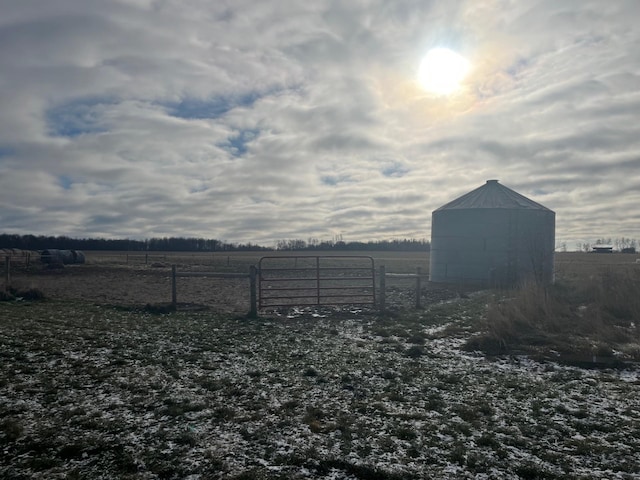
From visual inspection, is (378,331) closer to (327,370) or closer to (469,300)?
(327,370)

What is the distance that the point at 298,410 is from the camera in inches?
216

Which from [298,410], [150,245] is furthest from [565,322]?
[150,245]

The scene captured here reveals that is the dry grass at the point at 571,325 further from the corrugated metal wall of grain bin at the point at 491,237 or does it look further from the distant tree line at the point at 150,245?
the distant tree line at the point at 150,245

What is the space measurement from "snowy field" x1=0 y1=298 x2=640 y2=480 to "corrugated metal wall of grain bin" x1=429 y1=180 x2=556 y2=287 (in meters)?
14.1

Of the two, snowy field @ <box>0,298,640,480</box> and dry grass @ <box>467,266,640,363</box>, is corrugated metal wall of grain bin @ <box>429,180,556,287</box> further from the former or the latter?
snowy field @ <box>0,298,640,480</box>

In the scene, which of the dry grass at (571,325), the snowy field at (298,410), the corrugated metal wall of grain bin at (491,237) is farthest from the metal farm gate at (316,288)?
the corrugated metal wall of grain bin at (491,237)

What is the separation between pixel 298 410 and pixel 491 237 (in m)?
19.2

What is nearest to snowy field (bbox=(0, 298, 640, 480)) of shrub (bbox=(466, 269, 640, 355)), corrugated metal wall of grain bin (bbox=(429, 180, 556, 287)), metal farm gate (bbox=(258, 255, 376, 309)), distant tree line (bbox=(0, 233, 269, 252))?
shrub (bbox=(466, 269, 640, 355))

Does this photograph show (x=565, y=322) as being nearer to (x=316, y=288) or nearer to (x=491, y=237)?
(x=316, y=288)

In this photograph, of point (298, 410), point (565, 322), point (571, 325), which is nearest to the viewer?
point (298, 410)

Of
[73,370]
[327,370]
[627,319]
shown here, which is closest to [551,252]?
[627,319]

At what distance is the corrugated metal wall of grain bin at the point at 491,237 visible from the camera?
2158 cm

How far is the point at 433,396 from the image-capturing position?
6035 millimetres

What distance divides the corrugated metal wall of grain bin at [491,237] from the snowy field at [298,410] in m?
14.1
